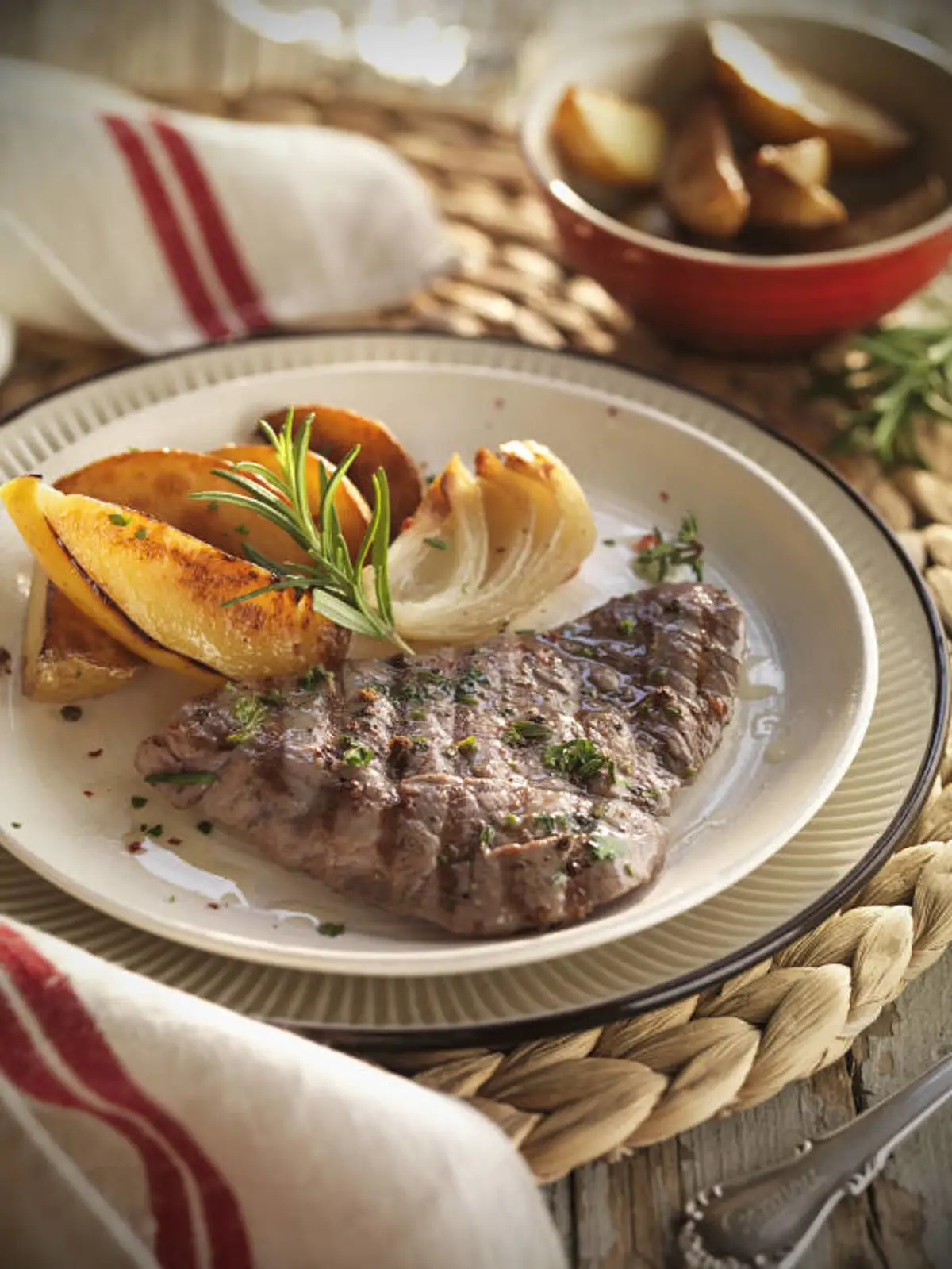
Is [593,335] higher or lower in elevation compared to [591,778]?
higher

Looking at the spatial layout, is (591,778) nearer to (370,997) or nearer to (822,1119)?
(370,997)

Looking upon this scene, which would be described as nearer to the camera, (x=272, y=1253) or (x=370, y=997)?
(x=272, y=1253)

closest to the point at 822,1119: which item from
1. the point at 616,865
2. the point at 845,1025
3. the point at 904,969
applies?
the point at 845,1025

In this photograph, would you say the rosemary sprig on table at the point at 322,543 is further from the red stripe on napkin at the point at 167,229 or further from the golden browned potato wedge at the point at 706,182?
the golden browned potato wedge at the point at 706,182

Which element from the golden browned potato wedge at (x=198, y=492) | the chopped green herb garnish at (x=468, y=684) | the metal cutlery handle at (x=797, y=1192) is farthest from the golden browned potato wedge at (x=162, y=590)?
the metal cutlery handle at (x=797, y=1192)

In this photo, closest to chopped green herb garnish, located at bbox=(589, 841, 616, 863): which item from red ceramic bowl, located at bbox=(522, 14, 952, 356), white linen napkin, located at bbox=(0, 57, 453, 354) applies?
red ceramic bowl, located at bbox=(522, 14, 952, 356)

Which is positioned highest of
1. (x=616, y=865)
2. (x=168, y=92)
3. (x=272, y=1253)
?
(x=168, y=92)

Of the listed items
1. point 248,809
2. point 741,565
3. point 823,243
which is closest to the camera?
point 248,809
